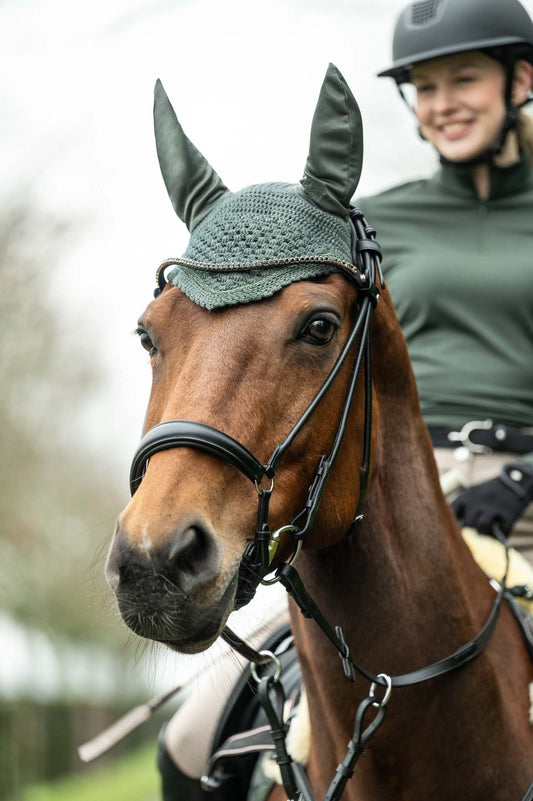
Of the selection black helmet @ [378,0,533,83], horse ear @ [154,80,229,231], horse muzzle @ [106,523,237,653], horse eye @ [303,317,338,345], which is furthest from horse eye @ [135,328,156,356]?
black helmet @ [378,0,533,83]

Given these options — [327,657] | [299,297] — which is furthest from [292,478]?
[327,657]

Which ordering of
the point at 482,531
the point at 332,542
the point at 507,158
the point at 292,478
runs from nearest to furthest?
the point at 292,478 < the point at 332,542 < the point at 482,531 < the point at 507,158

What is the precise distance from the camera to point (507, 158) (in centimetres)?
482

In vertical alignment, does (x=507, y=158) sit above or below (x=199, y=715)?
above

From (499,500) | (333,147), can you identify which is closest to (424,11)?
(333,147)

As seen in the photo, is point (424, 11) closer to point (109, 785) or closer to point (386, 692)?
point (386, 692)

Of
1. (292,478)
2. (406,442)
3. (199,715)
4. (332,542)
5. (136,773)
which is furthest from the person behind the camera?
(136,773)

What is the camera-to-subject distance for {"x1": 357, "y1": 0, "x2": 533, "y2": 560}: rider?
446 centimetres

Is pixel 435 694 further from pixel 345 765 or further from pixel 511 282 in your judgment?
pixel 511 282

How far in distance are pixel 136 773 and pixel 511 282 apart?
→ 1964 cm

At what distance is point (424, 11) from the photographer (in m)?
5.00

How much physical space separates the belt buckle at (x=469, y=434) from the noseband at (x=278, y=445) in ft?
4.58

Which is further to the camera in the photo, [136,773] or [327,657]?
[136,773]

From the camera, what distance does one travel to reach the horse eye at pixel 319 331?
285cm
